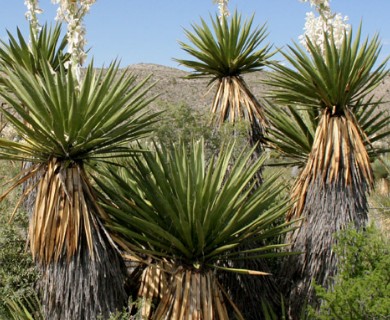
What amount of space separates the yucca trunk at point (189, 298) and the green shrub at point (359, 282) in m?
0.86

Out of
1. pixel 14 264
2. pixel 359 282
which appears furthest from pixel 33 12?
pixel 359 282

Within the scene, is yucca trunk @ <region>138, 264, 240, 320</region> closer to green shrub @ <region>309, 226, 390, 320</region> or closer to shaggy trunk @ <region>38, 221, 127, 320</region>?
shaggy trunk @ <region>38, 221, 127, 320</region>

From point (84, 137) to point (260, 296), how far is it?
8.37ft

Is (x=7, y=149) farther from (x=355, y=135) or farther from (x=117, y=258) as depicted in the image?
(x=355, y=135)

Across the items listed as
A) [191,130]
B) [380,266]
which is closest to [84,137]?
[380,266]

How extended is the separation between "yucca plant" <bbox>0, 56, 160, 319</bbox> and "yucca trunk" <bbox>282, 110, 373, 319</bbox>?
2.15 m

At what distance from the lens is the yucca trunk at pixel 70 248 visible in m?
4.44

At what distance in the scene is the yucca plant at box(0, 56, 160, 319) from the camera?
4.40 meters

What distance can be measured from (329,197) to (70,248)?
2770 millimetres

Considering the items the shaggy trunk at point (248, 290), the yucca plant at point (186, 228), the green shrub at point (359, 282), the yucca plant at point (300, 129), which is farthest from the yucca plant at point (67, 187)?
the yucca plant at point (300, 129)

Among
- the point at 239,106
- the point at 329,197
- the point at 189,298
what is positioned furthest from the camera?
the point at 239,106

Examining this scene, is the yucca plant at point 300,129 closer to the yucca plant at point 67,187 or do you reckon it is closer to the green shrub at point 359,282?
the green shrub at point 359,282

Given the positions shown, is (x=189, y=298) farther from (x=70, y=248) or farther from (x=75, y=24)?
(x=75, y=24)

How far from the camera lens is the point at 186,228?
4.51 m
